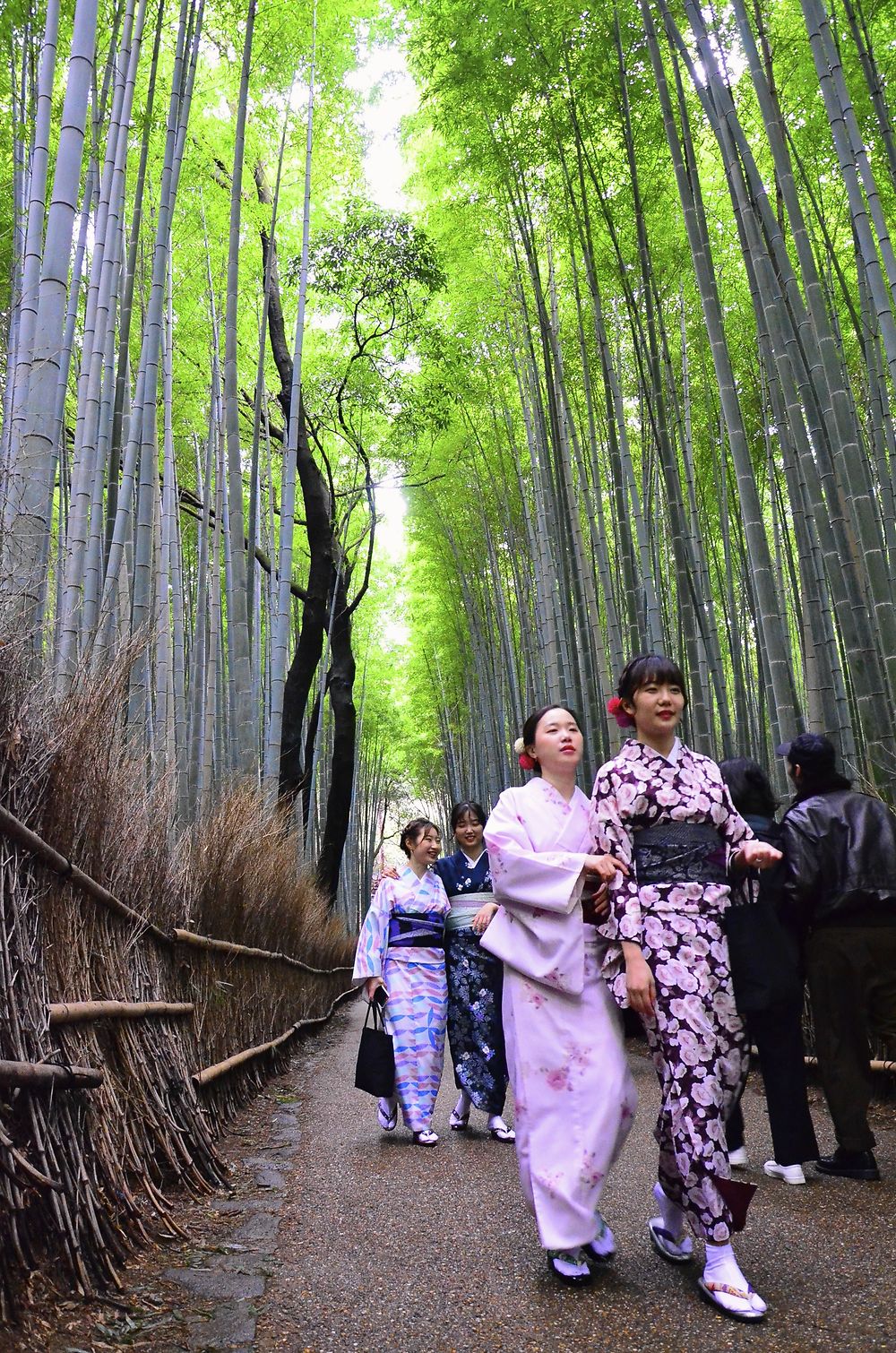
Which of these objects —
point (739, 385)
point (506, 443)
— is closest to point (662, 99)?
point (739, 385)

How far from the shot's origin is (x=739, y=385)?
26.8ft

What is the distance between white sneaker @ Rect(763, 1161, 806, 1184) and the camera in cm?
256

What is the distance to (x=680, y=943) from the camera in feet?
6.29

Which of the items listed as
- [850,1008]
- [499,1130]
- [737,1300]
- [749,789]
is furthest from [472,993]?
[737,1300]

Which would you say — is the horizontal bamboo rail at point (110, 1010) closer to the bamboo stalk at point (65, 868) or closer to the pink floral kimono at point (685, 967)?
the bamboo stalk at point (65, 868)

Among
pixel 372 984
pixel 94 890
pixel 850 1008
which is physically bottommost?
pixel 850 1008

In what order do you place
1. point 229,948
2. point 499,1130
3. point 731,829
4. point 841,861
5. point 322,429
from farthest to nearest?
1. point 322,429
2. point 229,948
3. point 499,1130
4. point 841,861
5. point 731,829

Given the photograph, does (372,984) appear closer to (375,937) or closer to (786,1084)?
(375,937)

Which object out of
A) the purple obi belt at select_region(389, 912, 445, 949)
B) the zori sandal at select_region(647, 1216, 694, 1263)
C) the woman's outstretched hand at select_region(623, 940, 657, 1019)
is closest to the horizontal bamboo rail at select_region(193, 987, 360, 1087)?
the purple obi belt at select_region(389, 912, 445, 949)

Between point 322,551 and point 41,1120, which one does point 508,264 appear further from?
point 41,1120

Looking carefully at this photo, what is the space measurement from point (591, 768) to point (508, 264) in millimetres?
3884

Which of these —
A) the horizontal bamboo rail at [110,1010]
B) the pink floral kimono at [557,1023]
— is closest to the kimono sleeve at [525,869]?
the pink floral kimono at [557,1023]

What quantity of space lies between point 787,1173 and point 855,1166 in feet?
0.54

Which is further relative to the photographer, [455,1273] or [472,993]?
[472,993]
